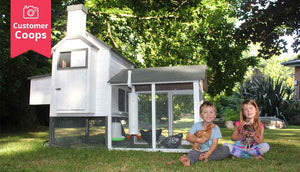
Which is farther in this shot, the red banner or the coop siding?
the red banner

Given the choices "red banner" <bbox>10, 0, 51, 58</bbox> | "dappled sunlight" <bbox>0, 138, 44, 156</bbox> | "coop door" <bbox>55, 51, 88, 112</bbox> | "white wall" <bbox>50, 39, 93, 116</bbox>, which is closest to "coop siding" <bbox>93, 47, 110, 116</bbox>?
"white wall" <bbox>50, 39, 93, 116</bbox>

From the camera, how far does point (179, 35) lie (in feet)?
44.7

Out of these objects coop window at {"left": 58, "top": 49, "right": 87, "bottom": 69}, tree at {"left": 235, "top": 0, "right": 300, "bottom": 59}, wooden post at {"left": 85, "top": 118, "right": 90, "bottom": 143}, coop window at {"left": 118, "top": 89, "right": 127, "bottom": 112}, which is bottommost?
wooden post at {"left": 85, "top": 118, "right": 90, "bottom": 143}

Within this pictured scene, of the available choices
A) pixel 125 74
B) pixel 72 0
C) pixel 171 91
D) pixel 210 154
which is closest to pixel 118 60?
pixel 125 74

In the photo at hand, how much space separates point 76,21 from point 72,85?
206 cm

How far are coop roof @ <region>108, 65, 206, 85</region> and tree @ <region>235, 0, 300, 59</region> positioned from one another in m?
1.47

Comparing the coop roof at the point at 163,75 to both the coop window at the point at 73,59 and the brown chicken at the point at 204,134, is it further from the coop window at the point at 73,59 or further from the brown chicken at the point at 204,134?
the brown chicken at the point at 204,134

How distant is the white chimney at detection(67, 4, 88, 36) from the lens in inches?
325

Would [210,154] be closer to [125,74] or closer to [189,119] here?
[189,119]

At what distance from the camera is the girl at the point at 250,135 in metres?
5.55

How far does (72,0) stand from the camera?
A: 14.0 m

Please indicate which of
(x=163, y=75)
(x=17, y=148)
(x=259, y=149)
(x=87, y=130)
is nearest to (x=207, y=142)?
(x=259, y=149)

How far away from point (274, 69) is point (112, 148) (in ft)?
180

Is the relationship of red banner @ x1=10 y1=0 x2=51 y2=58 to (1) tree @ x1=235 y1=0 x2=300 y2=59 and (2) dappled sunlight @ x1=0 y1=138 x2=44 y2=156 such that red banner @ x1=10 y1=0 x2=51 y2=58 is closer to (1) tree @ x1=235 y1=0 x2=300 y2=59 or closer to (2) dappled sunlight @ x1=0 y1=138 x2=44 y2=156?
(2) dappled sunlight @ x1=0 y1=138 x2=44 y2=156
